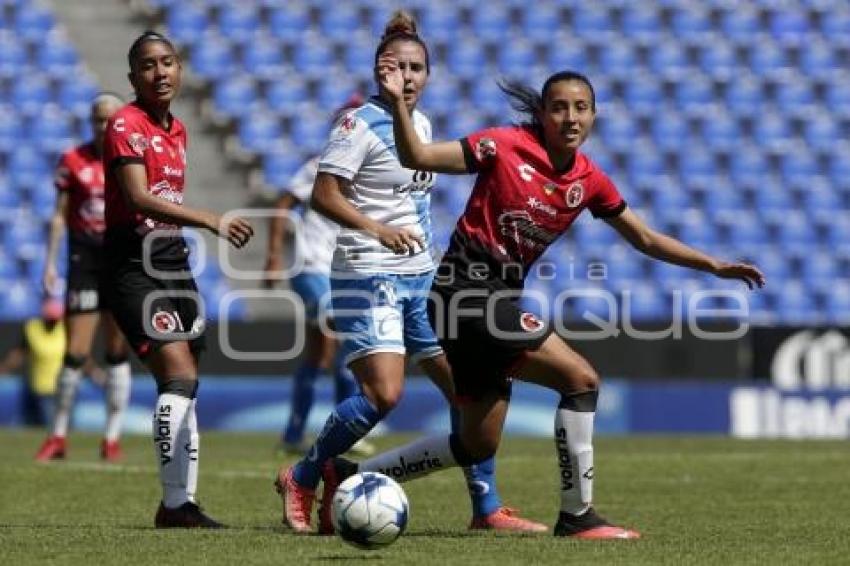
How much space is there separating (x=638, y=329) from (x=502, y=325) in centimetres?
1070

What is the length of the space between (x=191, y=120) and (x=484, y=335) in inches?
657

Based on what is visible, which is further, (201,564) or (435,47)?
(435,47)

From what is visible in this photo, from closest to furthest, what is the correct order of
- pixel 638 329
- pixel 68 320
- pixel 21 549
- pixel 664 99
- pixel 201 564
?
pixel 201 564, pixel 21 549, pixel 68 320, pixel 638 329, pixel 664 99

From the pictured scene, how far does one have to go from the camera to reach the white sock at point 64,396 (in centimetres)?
1350

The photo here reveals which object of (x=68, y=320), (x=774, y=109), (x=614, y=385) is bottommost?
(x=614, y=385)

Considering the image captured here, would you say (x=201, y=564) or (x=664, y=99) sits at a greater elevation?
(x=664, y=99)

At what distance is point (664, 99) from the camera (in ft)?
82.4

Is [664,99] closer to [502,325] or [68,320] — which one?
[68,320]

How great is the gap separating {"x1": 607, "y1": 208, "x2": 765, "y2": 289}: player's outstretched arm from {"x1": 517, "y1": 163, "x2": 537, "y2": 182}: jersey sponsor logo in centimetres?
61

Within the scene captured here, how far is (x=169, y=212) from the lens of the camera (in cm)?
784

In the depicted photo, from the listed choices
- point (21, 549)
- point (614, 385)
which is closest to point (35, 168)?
point (614, 385)

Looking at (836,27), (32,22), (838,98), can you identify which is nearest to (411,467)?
(32,22)

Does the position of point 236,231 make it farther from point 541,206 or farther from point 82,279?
point 82,279

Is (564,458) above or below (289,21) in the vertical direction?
below
